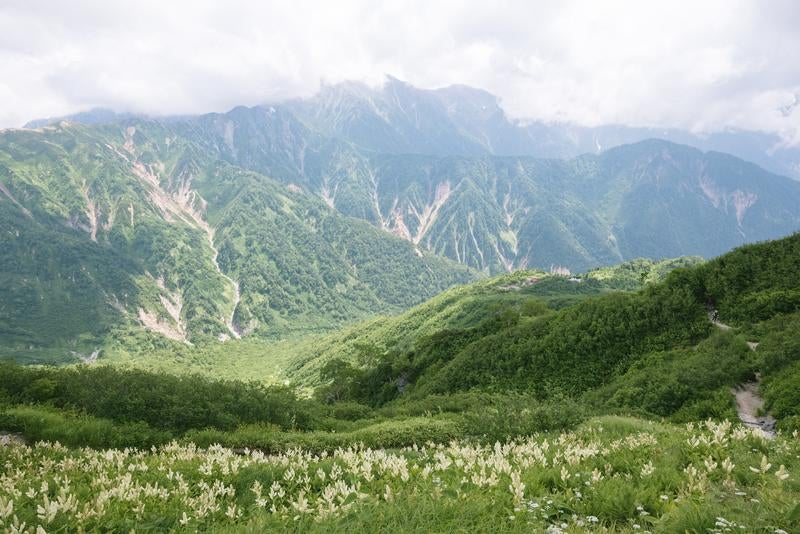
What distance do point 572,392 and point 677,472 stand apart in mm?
30071

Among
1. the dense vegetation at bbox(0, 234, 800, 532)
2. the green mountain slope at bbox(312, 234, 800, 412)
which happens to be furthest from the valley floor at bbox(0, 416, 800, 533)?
the green mountain slope at bbox(312, 234, 800, 412)

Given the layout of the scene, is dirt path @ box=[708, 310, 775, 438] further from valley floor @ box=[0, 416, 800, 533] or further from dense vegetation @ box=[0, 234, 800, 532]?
valley floor @ box=[0, 416, 800, 533]

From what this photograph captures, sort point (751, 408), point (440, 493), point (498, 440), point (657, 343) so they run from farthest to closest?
point (657, 343), point (751, 408), point (498, 440), point (440, 493)

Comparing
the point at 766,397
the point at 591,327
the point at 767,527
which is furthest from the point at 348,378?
the point at 767,527

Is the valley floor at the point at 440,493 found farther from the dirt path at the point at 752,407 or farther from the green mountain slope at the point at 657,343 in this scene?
the green mountain slope at the point at 657,343

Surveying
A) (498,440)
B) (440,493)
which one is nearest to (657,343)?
(498,440)

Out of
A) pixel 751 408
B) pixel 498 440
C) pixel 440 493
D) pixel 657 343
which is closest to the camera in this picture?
pixel 440 493

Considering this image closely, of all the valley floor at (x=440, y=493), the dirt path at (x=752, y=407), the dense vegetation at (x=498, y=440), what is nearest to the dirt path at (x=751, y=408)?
the dirt path at (x=752, y=407)

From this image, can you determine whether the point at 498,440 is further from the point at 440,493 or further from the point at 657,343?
the point at 657,343

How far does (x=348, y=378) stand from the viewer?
86000 millimetres

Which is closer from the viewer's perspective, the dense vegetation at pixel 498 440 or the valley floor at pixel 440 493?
the valley floor at pixel 440 493

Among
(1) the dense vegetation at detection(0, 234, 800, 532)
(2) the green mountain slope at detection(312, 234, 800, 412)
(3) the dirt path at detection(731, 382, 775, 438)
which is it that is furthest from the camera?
(2) the green mountain slope at detection(312, 234, 800, 412)

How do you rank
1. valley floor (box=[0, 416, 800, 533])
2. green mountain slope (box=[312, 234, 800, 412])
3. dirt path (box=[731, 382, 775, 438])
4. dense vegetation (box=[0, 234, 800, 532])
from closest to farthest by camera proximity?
1. valley floor (box=[0, 416, 800, 533])
2. dense vegetation (box=[0, 234, 800, 532])
3. dirt path (box=[731, 382, 775, 438])
4. green mountain slope (box=[312, 234, 800, 412])

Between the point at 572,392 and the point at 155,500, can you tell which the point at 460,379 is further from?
the point at 155,500
